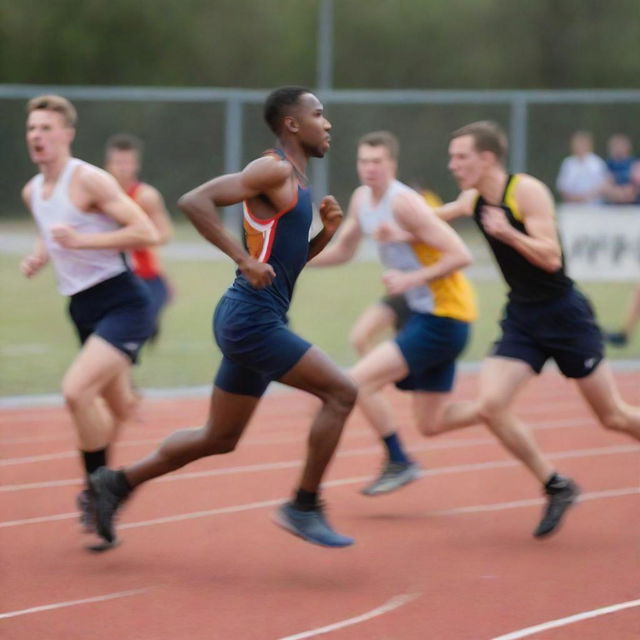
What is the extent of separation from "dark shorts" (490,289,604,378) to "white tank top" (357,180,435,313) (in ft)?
3.04

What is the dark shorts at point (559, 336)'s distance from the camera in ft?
21.5

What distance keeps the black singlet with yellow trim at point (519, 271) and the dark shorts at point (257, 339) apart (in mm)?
1267

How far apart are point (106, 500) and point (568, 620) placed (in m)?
2.04

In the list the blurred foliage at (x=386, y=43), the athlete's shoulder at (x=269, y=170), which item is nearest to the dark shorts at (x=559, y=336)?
the athlete's shoulder at (x=269, y=170)

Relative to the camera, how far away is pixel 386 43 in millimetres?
39219

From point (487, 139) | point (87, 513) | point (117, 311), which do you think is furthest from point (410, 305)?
point (87, 513)

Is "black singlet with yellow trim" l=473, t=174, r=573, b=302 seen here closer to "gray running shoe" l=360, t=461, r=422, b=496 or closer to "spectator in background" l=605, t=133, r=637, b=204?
"gray running shoe" l=360, t=461, r=422, b=496

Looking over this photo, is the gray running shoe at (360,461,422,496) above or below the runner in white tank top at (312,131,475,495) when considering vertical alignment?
below

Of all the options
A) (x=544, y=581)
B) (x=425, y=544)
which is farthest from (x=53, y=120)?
(x=544, y=581)

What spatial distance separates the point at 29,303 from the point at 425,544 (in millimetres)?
11604

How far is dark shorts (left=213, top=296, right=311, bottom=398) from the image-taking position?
5688 mm

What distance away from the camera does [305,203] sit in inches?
225

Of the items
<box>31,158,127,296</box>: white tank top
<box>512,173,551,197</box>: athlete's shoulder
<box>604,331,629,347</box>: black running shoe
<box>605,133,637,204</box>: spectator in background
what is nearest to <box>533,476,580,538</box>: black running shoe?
<box>512,173,551,197</box>: athlete's shoulder

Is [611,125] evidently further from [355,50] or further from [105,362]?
[105,362]
